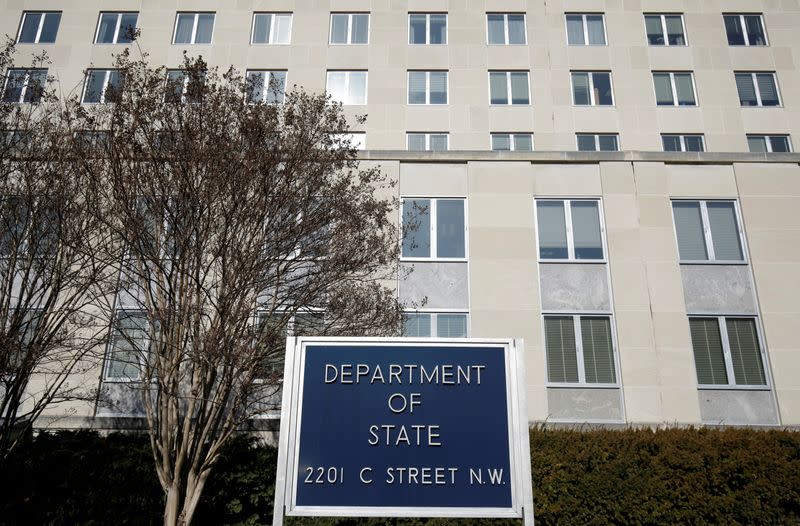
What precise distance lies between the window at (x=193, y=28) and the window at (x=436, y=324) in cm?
1725

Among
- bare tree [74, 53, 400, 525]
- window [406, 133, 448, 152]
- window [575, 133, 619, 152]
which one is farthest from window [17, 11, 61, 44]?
window [575, 133, 619, 152]

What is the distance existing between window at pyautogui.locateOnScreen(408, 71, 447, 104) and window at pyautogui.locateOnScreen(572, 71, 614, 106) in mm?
5548

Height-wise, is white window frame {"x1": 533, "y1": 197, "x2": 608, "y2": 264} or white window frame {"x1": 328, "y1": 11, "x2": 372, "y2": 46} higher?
white window frame {"x1": 328, "y1": 11, "x2": 372, "y2": 46}

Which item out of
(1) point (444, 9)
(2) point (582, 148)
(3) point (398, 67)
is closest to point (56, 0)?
(3) point (398, 67)

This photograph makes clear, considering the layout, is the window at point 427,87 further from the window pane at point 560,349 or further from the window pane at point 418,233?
the window pane at point 560,349

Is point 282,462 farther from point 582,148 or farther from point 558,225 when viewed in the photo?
point 582,148

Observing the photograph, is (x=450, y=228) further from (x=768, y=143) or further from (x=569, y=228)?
(x=768, y=143)

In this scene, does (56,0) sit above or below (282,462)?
above

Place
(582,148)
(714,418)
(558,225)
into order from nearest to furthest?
(714,418), (558,225), (582,148)

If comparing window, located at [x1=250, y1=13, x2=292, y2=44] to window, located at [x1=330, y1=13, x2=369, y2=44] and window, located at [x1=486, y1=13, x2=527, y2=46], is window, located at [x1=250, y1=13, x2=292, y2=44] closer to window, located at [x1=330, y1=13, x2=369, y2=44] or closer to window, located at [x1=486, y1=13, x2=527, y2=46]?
window, located at [x1=330, y1=13, x2=369, y2=44]

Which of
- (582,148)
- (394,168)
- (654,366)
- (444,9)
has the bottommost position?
(654,366)

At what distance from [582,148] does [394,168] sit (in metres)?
10.6

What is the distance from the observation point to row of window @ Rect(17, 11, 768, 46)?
2619 centimetres

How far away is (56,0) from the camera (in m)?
26.7
